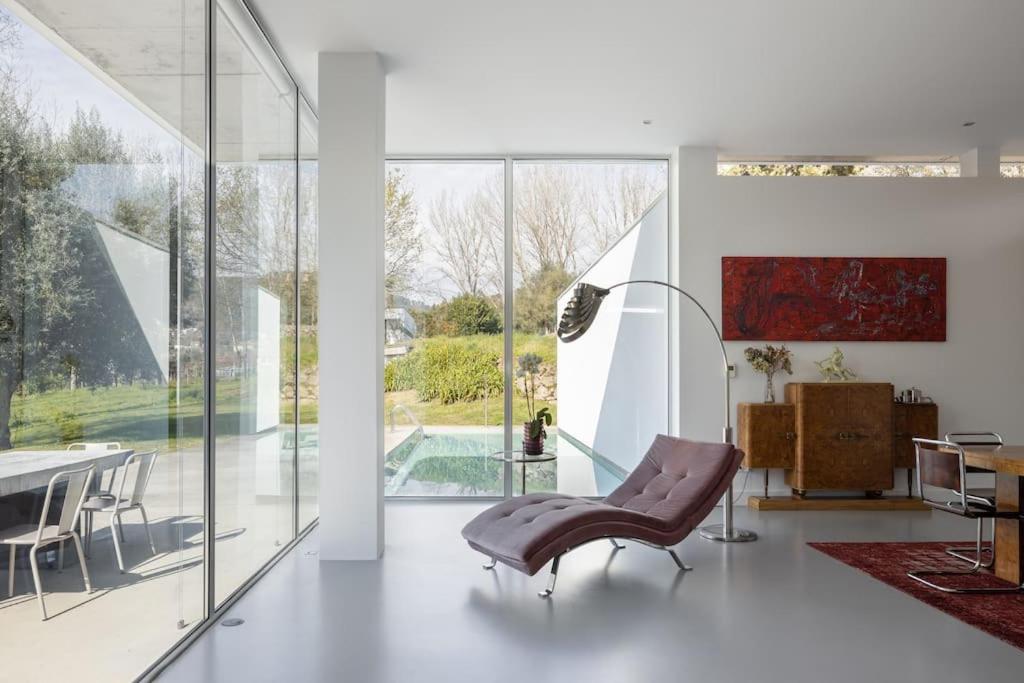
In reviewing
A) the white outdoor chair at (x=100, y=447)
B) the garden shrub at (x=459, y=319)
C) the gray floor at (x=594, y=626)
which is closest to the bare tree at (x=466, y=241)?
the garden shrub at (x=459, y=319)

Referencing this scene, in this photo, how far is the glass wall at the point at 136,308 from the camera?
227cm

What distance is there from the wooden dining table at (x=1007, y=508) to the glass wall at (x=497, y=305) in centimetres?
314

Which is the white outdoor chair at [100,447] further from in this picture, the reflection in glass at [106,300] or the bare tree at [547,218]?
the bare tree at [547,218]

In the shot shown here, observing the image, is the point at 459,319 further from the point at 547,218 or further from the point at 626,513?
the point at 626,513

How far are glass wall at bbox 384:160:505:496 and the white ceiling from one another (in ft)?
1.43

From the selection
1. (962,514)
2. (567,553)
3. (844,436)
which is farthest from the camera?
(844,436)

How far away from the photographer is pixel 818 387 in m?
6.89

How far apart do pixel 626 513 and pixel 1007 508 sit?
2238 millimetres

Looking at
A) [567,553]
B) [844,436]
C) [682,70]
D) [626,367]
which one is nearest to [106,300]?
[567,553]

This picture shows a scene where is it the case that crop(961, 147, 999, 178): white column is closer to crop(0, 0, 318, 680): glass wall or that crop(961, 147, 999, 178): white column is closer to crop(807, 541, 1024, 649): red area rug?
crop(807, 541, 1024, 649): red area rug

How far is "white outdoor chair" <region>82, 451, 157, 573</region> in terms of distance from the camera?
2.63 metres

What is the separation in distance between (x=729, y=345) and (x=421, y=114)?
3440 mm

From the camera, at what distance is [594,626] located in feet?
12.5

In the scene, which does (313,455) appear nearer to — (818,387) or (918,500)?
(818,387)
